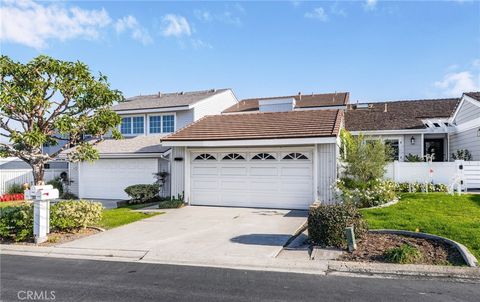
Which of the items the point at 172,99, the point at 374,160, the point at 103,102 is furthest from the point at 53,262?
the point at 172,99

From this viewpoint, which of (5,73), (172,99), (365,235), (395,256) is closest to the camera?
(395,256)

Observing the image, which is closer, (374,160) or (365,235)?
(365,235)

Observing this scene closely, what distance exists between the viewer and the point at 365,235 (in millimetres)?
8992

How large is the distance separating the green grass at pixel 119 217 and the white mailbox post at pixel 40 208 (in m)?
2.01

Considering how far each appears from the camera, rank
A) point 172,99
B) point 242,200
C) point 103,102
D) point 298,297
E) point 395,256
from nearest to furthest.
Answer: point 298,297 → point 395,256 → point 103,102 → point 242,200 → point 172,99

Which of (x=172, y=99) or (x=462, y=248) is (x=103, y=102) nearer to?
(x=462, y=248)

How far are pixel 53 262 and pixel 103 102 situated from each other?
5095 mm

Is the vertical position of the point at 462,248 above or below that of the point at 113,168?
below

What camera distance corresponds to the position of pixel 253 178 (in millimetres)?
15203

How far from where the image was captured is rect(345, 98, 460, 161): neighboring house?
20422 mm

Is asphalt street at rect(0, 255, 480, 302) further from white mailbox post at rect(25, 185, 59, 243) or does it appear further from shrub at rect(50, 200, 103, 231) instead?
shrub at rect(50, 200, 103, 231)

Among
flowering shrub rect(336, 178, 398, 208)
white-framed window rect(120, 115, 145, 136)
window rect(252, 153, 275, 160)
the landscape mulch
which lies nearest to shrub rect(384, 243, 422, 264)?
the landscape mulch

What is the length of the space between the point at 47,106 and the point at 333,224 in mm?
8562

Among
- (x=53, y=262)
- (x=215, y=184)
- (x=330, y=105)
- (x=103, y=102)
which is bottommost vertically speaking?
(x=53, y=262)
